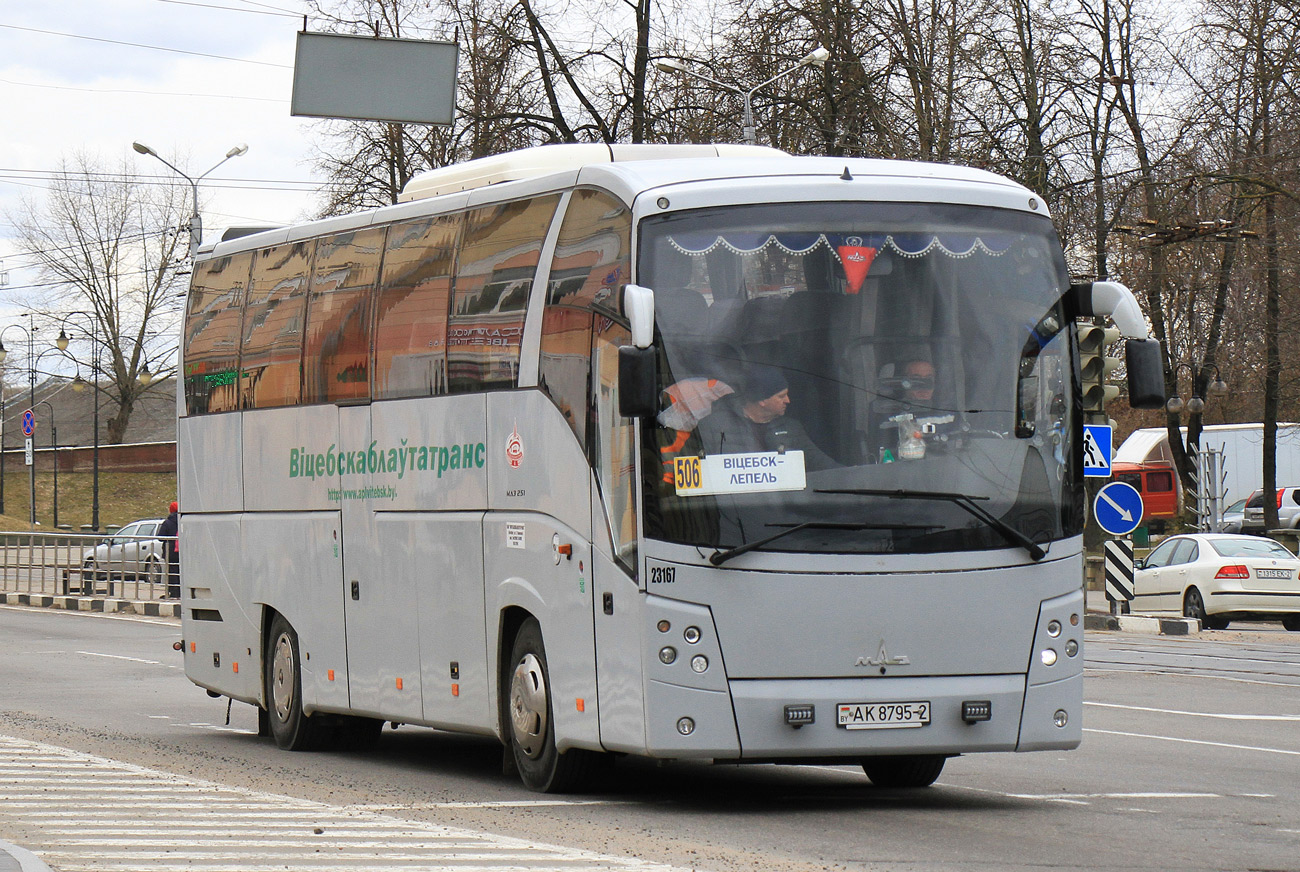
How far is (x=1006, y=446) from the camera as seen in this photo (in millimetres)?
9695

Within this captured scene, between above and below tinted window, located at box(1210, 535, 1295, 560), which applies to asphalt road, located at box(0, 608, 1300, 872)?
below

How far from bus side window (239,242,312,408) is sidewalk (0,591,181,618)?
21.2 m

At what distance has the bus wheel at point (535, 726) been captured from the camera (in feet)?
34.7

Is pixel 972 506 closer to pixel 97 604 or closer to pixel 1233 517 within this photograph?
pixel 97 604

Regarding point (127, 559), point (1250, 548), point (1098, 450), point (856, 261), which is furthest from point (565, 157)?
point (127, 559)

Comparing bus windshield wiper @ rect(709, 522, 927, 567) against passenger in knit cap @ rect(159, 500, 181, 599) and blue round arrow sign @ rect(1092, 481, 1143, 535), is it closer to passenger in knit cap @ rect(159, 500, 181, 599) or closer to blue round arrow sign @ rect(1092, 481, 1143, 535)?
blue round arrow sign @ rect(1092, 481, 1143, 535)

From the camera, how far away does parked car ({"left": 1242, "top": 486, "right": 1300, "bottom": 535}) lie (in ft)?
192

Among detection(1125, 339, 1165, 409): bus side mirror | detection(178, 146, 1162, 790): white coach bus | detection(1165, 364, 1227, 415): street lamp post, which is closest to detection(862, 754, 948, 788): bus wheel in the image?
detection(178, 146, 1162, 790): white coach bus

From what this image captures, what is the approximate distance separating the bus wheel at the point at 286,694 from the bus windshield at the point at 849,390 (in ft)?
17.8

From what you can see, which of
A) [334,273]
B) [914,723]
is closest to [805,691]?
[914,723]

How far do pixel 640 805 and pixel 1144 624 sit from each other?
63.2 ft

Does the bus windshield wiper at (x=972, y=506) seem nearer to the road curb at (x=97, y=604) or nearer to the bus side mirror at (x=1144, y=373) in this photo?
the bus side mirror at (x=1144, y=373)

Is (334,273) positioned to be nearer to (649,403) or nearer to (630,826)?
(649,403)

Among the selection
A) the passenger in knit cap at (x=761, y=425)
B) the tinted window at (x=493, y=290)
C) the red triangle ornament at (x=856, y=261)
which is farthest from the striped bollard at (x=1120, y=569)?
the passenger in knit cap at (x=761, y=425)
